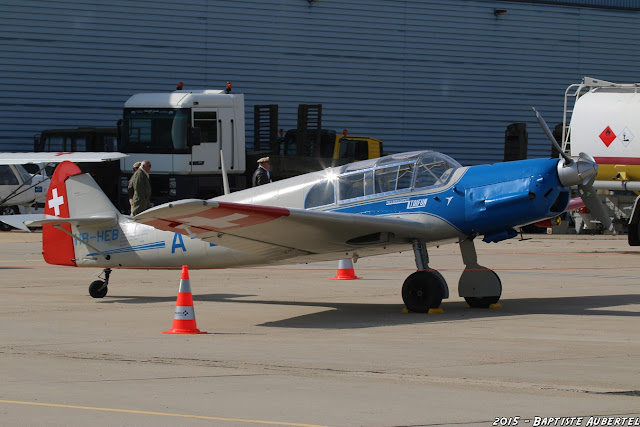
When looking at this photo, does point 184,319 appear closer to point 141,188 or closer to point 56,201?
point 56,201

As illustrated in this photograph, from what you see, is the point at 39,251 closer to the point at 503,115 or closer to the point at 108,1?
the point at 108,1

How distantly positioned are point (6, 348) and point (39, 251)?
43.9 feet

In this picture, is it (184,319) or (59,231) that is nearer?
(184,319)

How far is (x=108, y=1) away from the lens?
35500 mm

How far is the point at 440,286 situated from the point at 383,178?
5.03 ft

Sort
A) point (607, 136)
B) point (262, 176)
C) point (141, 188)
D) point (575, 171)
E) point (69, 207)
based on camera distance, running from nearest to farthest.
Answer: point (575, 171) < point (69, 207) < point (141, 188) < point (262, 176) < point (607, 136)

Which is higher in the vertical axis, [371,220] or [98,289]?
[371,220]

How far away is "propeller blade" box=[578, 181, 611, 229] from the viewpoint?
12117mm

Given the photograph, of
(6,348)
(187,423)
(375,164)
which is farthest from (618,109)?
(187,423)

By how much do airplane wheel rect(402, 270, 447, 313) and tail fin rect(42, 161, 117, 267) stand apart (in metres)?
4.32

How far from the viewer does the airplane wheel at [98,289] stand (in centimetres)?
1339

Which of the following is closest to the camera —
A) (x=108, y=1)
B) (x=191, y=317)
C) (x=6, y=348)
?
(x=6, y=348)

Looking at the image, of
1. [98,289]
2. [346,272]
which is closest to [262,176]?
[346,272]

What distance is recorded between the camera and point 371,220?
1126cm
